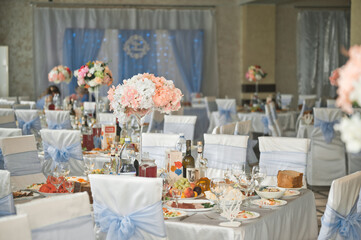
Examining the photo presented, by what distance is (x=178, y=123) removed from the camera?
258 inches

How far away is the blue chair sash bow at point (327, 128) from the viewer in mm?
7020

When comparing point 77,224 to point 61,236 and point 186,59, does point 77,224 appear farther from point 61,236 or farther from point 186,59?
point 186,59

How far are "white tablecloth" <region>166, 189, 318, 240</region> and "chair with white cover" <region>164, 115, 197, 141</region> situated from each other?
3041 millimetres

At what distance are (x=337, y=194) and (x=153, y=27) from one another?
11132 mm

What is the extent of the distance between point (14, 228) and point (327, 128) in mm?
5739

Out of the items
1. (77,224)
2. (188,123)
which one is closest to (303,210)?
(77,224)

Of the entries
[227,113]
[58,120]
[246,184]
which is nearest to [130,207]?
[246,184]

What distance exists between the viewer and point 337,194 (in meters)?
2.70

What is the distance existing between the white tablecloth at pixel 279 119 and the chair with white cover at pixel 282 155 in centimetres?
549

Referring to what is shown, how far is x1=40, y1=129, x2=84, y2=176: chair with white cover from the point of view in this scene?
4.66 meters

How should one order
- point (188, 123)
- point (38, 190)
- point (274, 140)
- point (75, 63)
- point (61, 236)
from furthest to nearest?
point (75, 63)
point (188, 123)
point (274, 140)
point (38, 190)
point (61, 236)

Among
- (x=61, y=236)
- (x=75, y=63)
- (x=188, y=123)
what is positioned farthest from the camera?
(x=75, y=63)

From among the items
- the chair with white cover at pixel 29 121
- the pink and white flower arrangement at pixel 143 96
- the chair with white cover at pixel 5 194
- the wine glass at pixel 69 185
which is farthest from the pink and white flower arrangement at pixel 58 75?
the chair with white cover at pixel 5 194

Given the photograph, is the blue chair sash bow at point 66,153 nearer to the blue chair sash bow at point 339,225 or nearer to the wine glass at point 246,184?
the wine glass at point 246,184
